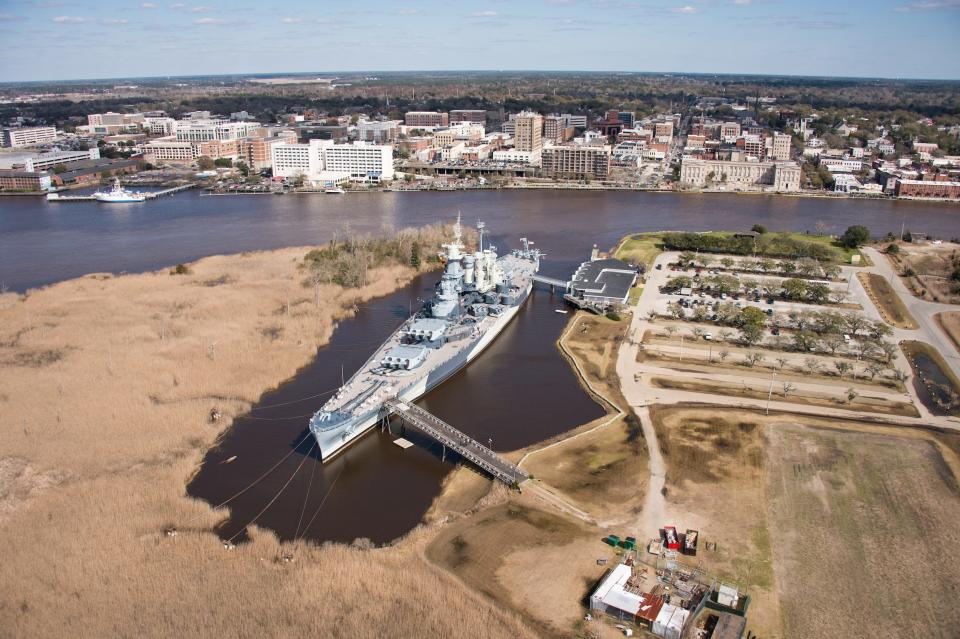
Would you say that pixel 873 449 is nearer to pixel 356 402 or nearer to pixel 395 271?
pixel 356 402

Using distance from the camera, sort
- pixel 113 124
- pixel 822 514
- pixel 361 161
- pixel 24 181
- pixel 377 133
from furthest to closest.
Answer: pixel 113 124
pixel 377 133
pixel 361 161
pixel 24 181
pixel 822 514

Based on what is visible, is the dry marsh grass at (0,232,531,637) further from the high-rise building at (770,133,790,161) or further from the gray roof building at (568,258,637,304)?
the high-rise building at (770,133,790,161)

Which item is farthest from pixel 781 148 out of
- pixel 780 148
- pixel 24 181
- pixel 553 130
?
pixel 24 181

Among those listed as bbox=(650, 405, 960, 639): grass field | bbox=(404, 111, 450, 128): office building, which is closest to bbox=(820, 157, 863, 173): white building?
bbox=(404, 111, 450, 128): office building

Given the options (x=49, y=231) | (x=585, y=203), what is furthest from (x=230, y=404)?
(x=585, y=203)

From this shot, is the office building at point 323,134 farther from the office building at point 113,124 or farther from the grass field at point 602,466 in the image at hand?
the grass field at point 602,466

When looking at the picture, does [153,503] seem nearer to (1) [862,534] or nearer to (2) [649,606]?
(2) [649,606]

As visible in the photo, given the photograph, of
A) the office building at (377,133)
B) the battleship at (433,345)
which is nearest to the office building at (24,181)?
the office building at (377,133)
